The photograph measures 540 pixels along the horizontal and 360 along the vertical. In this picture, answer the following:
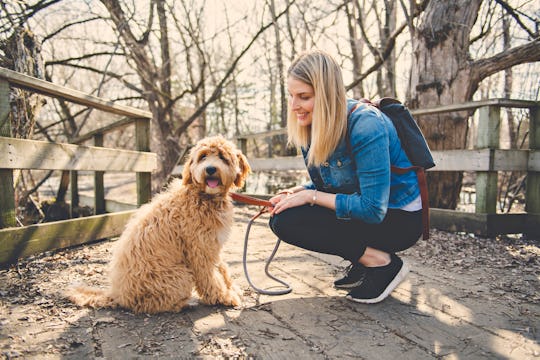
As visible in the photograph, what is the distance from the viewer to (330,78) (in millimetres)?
2350

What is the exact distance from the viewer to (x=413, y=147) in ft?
8.34

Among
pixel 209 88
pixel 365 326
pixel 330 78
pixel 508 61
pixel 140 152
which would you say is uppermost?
pixel 209 88

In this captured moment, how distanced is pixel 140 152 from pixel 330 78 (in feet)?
10.8

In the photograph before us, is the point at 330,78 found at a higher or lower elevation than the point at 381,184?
higher

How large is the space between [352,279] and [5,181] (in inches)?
120

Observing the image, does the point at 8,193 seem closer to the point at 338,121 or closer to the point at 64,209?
the point at 338,121

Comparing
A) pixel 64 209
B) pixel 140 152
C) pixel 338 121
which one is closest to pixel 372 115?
pixel 338 121

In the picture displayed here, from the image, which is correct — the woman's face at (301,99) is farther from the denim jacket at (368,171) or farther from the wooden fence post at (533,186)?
the wooden fence post at (533,186)

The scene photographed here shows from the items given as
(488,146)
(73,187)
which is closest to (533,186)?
(488,146)

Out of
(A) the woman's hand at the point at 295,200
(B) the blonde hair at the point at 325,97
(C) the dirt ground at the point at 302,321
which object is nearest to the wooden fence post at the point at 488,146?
(C) the dirt ground at the point at 302,321

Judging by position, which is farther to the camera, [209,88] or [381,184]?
[209,88]

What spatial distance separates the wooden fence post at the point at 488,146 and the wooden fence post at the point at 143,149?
14.0 ft

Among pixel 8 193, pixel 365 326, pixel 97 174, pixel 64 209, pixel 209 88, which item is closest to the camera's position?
pixel 365 326

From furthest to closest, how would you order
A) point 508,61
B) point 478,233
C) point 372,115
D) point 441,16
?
point 441,16 < point 508,61 < point 478,233 < point 372,115
